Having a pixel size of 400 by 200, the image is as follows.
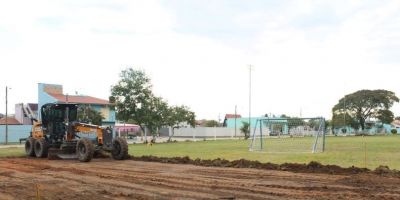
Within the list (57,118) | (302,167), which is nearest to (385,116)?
(57,118)

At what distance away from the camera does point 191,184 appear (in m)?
13.3

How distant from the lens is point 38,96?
73.3m

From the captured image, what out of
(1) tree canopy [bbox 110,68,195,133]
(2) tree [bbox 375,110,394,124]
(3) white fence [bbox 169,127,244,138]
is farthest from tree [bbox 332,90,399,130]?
(1) tree canopy [bbox 110,68,195,133]

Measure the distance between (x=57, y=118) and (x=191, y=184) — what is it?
43.4ft

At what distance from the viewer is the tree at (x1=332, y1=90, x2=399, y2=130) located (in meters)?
109

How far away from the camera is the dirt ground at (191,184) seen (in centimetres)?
1134

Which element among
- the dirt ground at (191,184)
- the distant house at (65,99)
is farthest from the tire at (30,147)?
the distant house at (65,99)

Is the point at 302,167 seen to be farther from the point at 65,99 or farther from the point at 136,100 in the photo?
the point at 65,99

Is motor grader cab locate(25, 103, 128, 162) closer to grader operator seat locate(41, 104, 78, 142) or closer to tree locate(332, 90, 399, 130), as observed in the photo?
grader operator seat locate(41, 104, 78, 142)

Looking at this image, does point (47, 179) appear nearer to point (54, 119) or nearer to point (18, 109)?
point (54, 119)

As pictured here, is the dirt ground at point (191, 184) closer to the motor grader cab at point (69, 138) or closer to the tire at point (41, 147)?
the motor grader cab at point (69, 138)

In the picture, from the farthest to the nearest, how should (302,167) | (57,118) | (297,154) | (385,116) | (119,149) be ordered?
(385,116) < (297,154) < (57,118) < (119,149) < (302,167)

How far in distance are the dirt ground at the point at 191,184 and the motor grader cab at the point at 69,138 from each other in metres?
4.61

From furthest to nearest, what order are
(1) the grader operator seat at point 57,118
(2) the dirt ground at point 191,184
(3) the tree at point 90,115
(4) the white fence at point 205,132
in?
(4) the white fence at point 205,132, (3) the tree at point 90,115, (1) the grader operator seat at point 57,118, (2) the dirt ground at point 191,184
